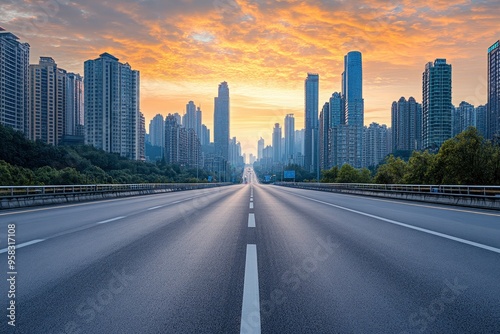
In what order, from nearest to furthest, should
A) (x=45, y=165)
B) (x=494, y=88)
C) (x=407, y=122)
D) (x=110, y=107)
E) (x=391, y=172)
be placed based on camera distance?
(x=45, y=165) → (x=494, y=88) → (x=391, y=172) → (x=110, y=107) → (x=407, y=122)

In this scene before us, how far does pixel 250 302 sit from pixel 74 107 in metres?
193

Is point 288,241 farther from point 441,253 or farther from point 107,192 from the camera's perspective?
point 107,192

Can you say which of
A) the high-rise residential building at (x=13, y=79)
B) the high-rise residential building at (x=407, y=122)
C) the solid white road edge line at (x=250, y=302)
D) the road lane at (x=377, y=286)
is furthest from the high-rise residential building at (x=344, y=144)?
the solid white road edge line at (x=250, y=302)

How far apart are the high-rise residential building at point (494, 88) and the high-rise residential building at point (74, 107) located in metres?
153

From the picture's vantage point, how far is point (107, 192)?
103 ft

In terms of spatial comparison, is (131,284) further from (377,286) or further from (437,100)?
(437,100)

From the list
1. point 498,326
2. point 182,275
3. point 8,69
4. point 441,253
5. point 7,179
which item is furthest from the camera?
point 8,69

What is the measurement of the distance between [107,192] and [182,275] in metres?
28.7

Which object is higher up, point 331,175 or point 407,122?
point 407,122

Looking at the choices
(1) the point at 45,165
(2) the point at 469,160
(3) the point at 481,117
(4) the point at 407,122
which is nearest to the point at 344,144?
(4) the point at 407,122

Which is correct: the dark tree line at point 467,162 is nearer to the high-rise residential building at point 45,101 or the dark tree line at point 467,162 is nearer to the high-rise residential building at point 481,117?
the high-rise residential building at point 481,117

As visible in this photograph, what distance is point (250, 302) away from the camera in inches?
153

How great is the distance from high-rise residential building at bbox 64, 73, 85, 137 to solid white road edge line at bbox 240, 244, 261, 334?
176 metres

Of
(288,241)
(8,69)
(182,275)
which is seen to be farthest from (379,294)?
(8,69)
